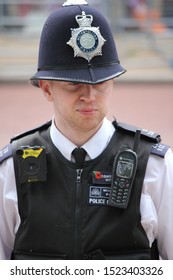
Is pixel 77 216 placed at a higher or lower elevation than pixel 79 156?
lower

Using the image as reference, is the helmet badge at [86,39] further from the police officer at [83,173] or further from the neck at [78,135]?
the neck at [78,135]

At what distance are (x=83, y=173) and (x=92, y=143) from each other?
0.42 ft

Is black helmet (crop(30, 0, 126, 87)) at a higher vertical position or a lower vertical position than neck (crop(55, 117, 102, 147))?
higher

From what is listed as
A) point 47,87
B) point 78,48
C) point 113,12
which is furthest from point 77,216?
point 113,12

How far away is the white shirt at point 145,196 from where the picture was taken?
2826 millimetres

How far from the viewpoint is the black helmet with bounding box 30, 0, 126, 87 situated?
9.04 feet

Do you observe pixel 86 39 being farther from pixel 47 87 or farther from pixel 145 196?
pixel 145 196

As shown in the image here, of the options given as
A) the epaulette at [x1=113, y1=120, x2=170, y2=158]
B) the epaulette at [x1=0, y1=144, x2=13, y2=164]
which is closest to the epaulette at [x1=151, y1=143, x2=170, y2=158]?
the epaulette at [x1=113, y1=120, x2=170, y2=158]

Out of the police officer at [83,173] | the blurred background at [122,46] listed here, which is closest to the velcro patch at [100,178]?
the police officer at [83,173]

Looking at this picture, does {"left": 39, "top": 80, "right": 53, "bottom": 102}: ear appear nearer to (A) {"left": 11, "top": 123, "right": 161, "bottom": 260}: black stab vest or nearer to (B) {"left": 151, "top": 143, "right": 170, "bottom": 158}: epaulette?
(A) {"left": 11, "top": 123, "right": 161, "bottom": 260}: black stab vest

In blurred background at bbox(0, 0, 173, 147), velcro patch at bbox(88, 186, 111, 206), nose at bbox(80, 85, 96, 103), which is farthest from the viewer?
blurred background at bbox(0, 0, 173, 147)

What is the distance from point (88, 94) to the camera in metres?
2.75

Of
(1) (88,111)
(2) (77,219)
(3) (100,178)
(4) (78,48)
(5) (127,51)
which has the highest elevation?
(4) (78,48)
